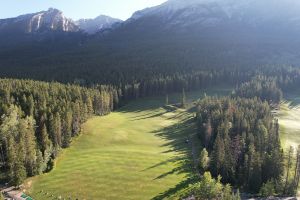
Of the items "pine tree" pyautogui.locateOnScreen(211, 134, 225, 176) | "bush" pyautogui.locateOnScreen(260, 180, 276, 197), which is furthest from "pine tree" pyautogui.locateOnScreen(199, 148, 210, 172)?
"bush" pyautogui.locateOnScreen(260, 180, 276, 197)

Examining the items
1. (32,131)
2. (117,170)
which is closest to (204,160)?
(117,170)

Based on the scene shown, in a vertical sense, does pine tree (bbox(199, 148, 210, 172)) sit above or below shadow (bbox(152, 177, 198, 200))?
above

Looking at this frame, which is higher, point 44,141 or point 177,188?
point 44,141

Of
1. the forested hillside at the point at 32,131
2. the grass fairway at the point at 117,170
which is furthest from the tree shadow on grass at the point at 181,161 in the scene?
the forested hillside at the point at 32,131

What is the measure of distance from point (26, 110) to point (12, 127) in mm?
29599

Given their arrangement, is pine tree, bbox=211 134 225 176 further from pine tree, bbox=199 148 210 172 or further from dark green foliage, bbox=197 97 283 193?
pine tree, bbox=199 148 210 172

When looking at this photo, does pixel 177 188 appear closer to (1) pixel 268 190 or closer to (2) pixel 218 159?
(2) pixel 218 159

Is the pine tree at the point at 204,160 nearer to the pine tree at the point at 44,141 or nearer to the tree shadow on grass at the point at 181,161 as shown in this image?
the tree shadow on grass at the point at 181,161

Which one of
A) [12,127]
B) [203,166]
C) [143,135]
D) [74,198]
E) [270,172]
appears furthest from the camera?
[143,135]

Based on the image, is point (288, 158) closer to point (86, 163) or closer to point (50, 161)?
point (86, 163)

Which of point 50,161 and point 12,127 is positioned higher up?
point 12,127

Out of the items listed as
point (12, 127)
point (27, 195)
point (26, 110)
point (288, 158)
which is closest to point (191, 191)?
point (288, 158)

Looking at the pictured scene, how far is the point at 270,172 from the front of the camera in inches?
5246

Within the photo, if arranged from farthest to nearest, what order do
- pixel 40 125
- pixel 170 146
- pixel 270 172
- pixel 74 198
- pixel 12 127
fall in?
pixel 170 146
pixel 40 125
pixel 12 127
pixel 270 172
pixel 74 198
